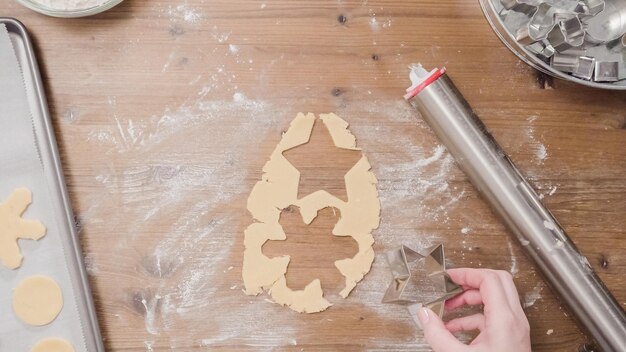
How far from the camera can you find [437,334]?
956mm

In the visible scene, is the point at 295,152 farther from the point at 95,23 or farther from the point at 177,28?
the point at 95,23

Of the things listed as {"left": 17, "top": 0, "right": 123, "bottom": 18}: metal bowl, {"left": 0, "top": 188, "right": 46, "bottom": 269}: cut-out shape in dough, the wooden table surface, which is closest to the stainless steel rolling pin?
the wooden table surface

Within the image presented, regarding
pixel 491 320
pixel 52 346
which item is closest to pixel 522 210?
pixel 491 320

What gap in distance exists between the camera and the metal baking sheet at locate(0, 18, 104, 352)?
3.43 ft

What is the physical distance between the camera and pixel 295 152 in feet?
3.63

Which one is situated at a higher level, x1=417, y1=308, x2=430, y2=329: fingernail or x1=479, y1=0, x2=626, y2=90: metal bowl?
x1=479, y1=0, x2=626, y2=90: metal bowl

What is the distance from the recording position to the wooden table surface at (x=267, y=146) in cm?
108

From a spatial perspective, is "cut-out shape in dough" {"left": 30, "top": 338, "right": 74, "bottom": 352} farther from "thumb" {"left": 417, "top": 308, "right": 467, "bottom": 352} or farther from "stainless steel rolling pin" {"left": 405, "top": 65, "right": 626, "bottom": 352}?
"stainless steel rolling pin" {"left": 405, "top": 65, "right": 626, "bottom": 352}

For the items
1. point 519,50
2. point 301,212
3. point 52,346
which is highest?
point 519,50

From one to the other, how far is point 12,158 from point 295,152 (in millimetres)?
462

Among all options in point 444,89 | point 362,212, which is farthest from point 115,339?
point 444,89

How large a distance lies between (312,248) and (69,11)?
0.56 meters

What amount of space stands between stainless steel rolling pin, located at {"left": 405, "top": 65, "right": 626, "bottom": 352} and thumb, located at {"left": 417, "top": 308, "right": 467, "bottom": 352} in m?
0.22

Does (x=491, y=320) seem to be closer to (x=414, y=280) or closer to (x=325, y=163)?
(x=414, y=280)
